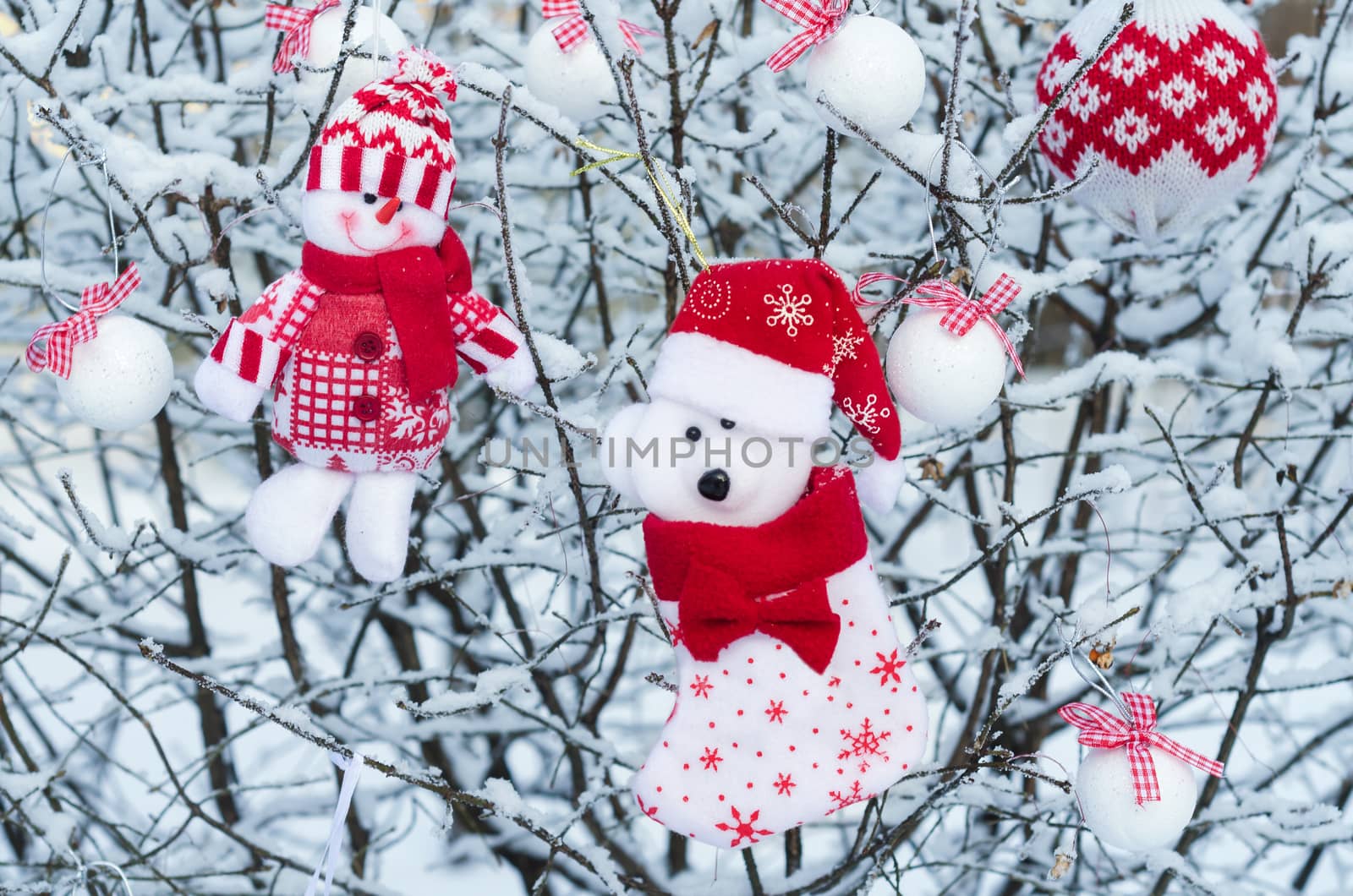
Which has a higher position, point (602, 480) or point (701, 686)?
point (602, 480)

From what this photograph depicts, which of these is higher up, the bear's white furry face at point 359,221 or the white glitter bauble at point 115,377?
the bear's white furry face at point 359,221

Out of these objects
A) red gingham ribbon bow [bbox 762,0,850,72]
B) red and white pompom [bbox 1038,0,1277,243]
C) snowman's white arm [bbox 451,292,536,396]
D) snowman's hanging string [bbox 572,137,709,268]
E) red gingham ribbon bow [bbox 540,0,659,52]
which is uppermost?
red and white pompom [bbox 1038,0,1277,243]

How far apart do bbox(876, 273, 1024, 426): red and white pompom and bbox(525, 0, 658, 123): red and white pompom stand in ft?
1.56

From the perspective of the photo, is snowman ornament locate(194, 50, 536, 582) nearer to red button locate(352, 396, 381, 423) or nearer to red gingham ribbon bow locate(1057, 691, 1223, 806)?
red button locate(352, 396, 381, 423)

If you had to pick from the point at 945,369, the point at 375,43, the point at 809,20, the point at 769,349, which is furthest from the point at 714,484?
the point at 375,43

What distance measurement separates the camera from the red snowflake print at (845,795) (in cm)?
118

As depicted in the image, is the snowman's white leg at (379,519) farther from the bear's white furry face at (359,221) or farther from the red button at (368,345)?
the bear's white furry face at (359,221)

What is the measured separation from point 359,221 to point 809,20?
0.50 meters

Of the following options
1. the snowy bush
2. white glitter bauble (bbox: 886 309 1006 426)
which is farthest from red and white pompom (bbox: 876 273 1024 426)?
the snowy bush

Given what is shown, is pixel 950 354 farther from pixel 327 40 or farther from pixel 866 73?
pixel 327 40

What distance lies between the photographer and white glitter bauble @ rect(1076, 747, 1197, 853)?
1177 mm

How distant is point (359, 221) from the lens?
117cm

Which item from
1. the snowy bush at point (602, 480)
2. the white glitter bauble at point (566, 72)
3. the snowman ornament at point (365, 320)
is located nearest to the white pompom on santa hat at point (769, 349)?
the snowy bush at point (602, 480)

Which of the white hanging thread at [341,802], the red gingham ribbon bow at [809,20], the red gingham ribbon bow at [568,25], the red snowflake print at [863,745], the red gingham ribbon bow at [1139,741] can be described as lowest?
the white hanging thread at [341,802]
